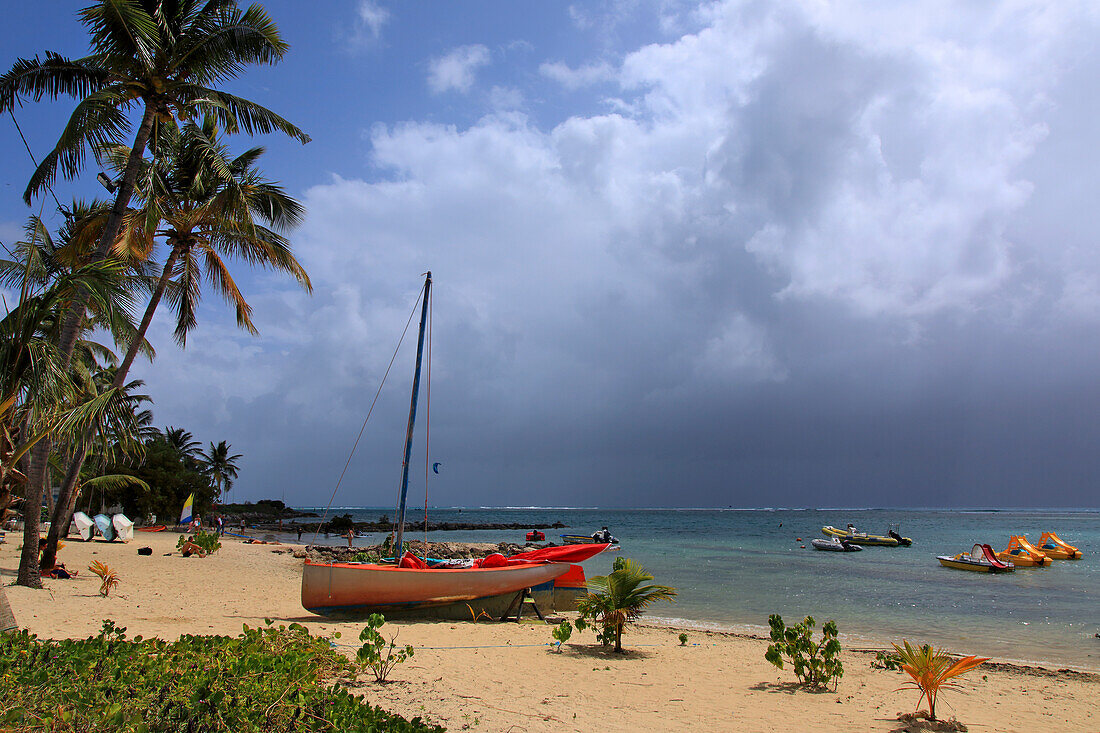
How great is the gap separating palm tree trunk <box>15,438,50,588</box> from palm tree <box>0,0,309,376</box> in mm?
2798

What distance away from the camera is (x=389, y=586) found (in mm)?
10391

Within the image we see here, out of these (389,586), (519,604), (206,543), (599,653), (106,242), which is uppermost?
(106,242)

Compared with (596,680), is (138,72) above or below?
above

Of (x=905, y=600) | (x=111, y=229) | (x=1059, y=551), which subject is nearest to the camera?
(x=111, y=229)

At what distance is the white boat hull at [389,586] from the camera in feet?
33.2

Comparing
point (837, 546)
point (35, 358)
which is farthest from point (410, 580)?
point (837, 546)

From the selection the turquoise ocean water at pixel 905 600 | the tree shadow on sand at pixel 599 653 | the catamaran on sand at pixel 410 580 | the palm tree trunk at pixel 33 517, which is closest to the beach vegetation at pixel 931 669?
the tree shadow on sand at pixel 599 653

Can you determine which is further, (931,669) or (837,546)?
(837,546)

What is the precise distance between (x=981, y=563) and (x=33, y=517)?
30.7 meters

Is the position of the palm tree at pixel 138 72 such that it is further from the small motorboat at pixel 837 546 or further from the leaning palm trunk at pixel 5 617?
the small motorboat at pixel 837 546

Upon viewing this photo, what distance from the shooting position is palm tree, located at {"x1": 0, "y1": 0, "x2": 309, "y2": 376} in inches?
371

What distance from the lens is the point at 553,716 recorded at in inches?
209

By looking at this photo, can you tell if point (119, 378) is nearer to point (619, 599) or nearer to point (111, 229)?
point (111, 229)

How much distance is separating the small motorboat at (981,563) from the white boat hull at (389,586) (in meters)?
22.8
